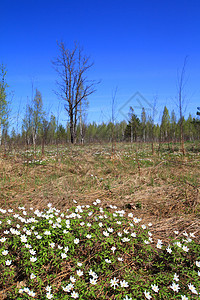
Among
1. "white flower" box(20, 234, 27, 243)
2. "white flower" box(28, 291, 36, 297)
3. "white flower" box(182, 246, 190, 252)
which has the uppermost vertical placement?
"white flower" box(20, 234, 27, 243)

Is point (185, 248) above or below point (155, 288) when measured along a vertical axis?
above

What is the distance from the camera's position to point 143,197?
4.15m

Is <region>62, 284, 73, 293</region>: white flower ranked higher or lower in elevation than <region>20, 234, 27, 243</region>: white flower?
lower

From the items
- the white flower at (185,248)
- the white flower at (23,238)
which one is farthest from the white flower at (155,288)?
the white flower at (23,238)

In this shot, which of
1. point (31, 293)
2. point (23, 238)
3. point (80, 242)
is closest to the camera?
point (31, 293)

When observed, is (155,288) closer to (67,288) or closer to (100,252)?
(100,252)

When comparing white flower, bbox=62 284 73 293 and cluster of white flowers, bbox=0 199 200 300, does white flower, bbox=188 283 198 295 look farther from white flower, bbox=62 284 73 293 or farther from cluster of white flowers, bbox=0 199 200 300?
white flower, bbox=62 284 73 293

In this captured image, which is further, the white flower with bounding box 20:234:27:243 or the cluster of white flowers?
the white flower with bounding box 20:234:27:243

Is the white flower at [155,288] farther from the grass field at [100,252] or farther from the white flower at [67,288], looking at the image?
the white flower at [67,288]

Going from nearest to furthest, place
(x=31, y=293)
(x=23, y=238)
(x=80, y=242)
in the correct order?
(x=31, y=293), (x=23, y=238), (x=80, y=242)

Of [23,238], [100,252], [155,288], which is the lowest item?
[155,288]

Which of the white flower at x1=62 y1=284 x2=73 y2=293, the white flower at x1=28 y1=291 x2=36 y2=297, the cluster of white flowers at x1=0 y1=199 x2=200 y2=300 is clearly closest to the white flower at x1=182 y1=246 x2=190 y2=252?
the cluster of white flowers at x1=0 y1=199 x2=200 y2=300

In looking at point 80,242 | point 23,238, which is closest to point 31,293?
point 23,238

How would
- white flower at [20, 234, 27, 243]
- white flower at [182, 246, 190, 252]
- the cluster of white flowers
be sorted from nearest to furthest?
the cluster of white flowers < white flower at [20, 234, 27, 243] < white flower at [182, 246, 190, 252]
